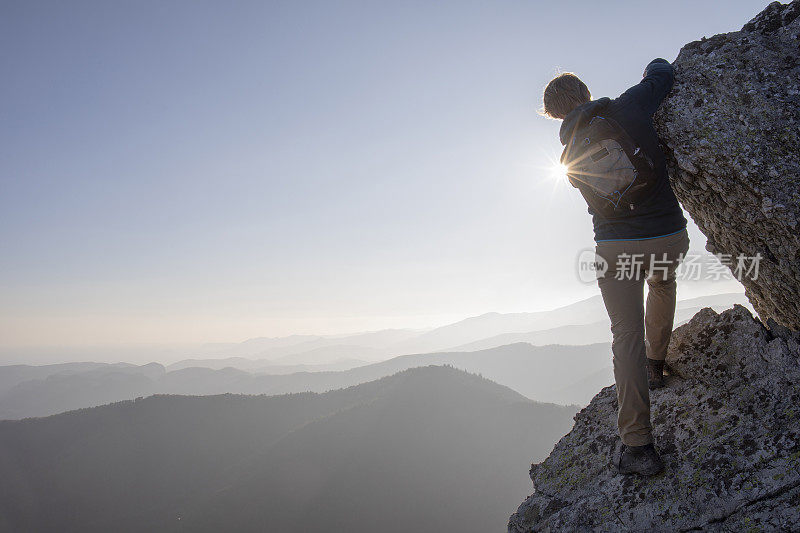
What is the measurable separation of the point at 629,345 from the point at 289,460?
11233cm

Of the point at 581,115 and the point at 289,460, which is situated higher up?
the point at 581,115

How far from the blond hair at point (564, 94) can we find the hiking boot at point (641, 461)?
432cm

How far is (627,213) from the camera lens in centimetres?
459

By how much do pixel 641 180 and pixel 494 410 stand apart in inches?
4850

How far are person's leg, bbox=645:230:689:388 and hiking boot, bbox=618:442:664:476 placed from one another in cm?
148

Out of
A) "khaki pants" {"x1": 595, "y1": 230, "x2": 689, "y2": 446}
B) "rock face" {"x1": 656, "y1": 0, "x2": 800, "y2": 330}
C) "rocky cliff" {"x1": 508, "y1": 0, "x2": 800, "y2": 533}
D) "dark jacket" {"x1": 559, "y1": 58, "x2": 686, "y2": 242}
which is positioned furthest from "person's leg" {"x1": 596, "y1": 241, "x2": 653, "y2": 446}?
"rock face" {"x1": 656, "y1": 0, "x2": 800, "y2": 330}

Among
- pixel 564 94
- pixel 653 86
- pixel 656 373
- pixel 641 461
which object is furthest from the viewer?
pixel 656 373

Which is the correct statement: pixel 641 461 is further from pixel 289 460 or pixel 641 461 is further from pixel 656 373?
pixel 289 460

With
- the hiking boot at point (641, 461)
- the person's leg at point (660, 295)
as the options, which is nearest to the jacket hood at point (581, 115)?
the person's leg at point (660, 295)

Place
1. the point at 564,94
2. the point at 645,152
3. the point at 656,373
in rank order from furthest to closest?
the point at 656,373 → the point at 564,94 → the point at 645,152

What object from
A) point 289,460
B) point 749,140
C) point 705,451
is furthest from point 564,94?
point 289,460

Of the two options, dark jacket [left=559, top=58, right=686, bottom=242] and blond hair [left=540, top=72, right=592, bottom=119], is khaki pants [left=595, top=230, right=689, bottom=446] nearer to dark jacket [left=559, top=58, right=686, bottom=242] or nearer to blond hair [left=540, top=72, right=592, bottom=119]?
dark jacket [left=559, top=58, right=686, bottom=242]

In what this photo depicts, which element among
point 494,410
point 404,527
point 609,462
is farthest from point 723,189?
point 494,410

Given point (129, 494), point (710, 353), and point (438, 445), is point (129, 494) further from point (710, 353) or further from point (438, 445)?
point (710, 353)
